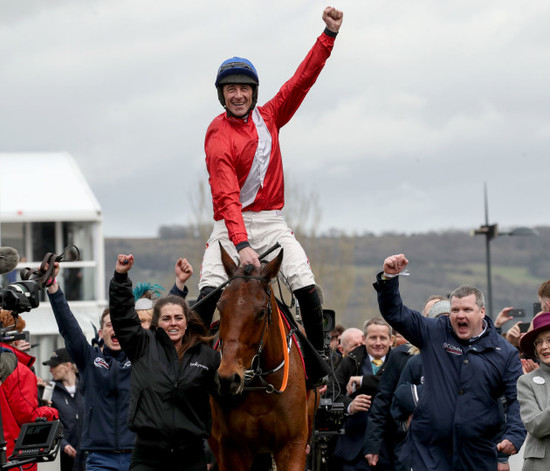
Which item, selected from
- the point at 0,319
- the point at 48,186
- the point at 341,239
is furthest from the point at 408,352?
the point at 341,239

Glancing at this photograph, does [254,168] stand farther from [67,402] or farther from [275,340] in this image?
[67,402]

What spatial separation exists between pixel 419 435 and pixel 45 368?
16.4 m

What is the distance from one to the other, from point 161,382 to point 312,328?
1.95 meters

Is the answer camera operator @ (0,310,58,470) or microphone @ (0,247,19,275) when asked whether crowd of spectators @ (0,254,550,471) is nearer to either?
camera operator @ (0,310,58,470)

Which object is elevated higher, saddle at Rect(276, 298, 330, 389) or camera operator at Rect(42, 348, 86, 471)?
saddle at Rect(276, 298, 330, 389)

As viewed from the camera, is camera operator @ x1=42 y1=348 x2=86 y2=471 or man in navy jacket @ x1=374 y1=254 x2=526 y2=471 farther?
camera operator @ x1=42 y1=348 x2=86 y2=471

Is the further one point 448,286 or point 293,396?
point 448,286

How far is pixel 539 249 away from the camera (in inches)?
2254

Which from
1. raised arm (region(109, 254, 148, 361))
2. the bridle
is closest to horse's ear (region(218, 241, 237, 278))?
the bridle

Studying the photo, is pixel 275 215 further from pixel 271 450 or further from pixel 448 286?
pixel 448 286

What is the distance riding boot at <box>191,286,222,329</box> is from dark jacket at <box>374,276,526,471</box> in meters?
1.30

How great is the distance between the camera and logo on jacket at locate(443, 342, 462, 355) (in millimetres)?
8031

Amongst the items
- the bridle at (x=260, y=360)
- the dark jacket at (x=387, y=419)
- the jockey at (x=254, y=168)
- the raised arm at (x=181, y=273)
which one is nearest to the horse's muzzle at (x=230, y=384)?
the bridle at (x=260, y=360)

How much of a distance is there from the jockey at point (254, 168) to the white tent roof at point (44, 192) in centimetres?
1680
